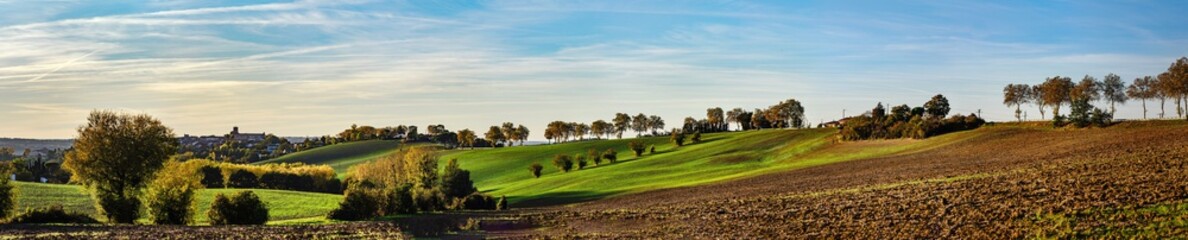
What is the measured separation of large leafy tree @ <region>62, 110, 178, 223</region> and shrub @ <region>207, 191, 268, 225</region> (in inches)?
370

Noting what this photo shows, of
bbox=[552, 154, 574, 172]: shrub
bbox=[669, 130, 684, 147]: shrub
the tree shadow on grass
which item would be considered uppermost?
bbox=[669, 130, 684, 147]: shrub

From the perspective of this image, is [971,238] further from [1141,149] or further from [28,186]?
[28,186]

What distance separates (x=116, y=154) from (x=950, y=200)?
55.3 metres

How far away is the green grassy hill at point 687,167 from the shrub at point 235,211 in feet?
114

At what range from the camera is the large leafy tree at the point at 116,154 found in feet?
199

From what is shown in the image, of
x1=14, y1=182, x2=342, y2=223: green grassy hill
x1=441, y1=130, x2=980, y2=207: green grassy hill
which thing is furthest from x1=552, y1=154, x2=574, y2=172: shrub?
x1=14, y1=182, x2=342, y2=223: green grassy hill

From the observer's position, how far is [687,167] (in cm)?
11356

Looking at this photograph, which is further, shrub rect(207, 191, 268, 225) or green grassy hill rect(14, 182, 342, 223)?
green grassy hill rect(14, 182, 342, 223)

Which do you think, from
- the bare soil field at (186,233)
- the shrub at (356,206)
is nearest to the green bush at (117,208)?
the bare soil field at (186,233)

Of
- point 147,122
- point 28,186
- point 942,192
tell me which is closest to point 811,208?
point 942,192

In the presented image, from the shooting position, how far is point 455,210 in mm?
78938

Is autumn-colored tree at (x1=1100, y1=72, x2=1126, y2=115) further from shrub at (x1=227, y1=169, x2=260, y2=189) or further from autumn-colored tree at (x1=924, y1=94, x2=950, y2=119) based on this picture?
shrub at (x1=227, y1=169, x2=260, y2=189)

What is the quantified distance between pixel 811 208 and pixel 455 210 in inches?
1590

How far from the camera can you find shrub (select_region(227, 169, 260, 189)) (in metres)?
125
